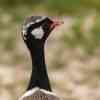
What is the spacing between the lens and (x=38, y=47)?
4332 mm

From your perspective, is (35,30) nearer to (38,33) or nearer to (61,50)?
(38,33)

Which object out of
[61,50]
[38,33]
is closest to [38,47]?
[38,33]

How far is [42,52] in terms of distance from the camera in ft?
14.4

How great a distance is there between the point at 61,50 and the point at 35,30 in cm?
288

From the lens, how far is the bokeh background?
6.42 m

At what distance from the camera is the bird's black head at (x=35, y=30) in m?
4.25

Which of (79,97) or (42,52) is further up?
(42,52)

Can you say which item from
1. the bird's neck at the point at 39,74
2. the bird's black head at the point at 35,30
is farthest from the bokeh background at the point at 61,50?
the bird's black head at the point at 35,30

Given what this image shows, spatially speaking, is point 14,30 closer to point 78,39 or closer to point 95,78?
point 78,39

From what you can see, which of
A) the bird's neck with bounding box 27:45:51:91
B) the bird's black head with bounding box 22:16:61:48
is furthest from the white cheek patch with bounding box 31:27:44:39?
the bird's neck with bounding box 27:45:51:91

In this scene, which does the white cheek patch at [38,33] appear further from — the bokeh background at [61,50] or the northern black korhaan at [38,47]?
the bokeh background at [61,50]

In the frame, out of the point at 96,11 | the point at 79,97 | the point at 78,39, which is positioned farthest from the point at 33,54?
the point at 96,11

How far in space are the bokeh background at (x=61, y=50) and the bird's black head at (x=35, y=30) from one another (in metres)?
1.96

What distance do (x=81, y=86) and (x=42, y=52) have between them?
84.3 inches
